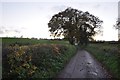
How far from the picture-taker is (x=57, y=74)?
17281 mm

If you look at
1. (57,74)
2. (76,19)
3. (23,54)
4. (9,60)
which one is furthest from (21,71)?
(76,19)

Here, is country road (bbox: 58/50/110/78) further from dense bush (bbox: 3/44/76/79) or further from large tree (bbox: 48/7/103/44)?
large tree (bbox: 48/7/103/44)

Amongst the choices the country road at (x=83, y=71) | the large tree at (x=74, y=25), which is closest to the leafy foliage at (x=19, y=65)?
the country road at (x=83, y=71)

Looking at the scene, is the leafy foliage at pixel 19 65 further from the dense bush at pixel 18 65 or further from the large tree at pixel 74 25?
the large tree at pixel 74 25

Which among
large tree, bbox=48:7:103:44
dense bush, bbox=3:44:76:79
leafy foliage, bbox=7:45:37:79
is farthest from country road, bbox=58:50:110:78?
large tree, bbox=48:7:103:44

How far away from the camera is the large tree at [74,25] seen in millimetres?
49188

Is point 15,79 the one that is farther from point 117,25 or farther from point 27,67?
point 117,25

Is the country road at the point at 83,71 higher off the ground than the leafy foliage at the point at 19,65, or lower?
lower

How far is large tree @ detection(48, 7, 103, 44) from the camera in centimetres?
4919

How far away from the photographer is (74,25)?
51656 mm

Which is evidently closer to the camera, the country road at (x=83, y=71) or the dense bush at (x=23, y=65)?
the dense bush at (x=23, y=65)

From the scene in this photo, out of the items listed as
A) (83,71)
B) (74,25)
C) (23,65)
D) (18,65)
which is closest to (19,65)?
(18,65)

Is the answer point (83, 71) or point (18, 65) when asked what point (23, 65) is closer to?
point (18, 65)

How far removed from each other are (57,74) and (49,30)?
38.4 metres
